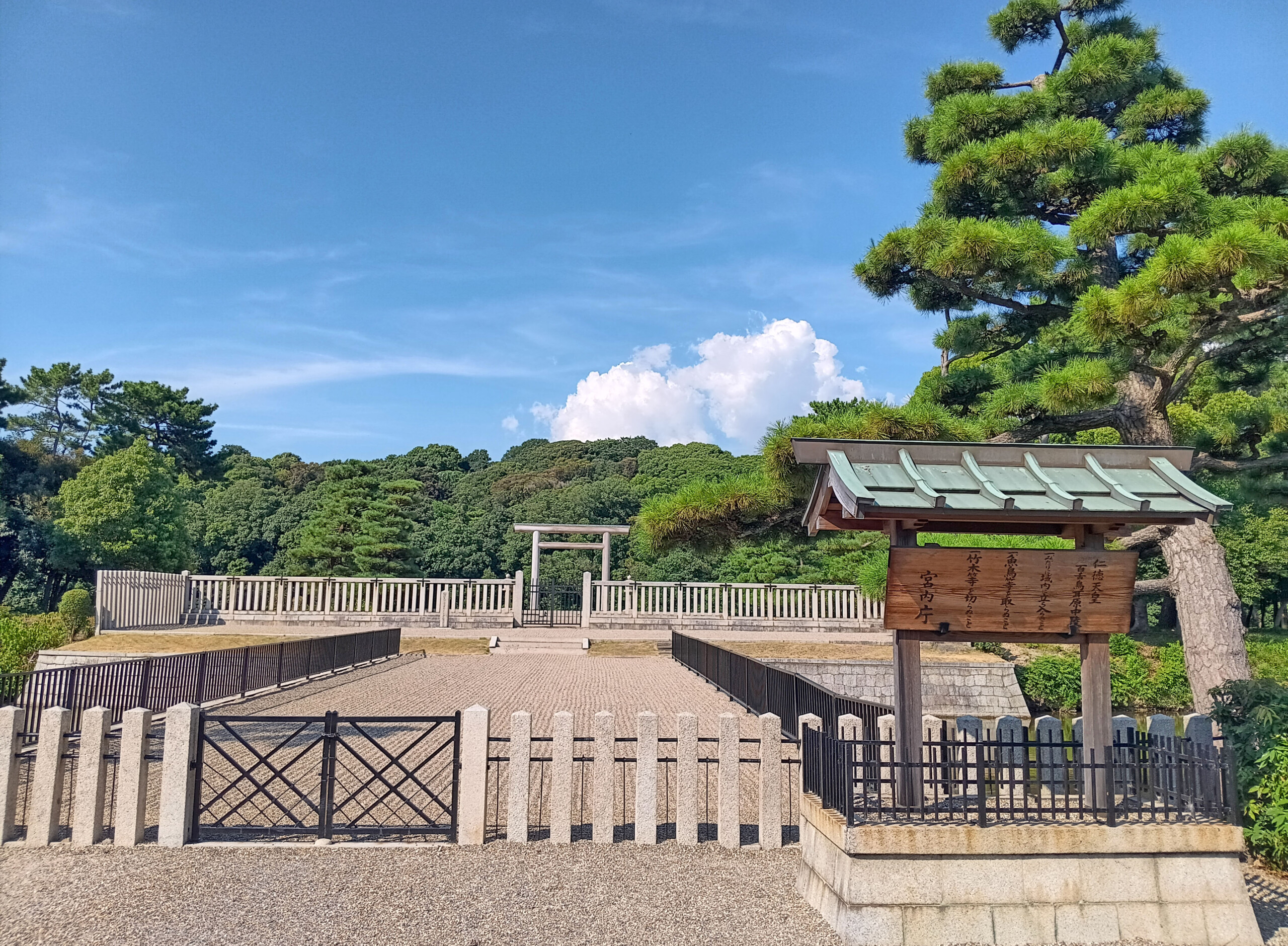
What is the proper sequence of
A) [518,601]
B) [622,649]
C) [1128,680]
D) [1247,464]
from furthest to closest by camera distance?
[518,601] → [622,649] → [1128,680] → [1247,464]

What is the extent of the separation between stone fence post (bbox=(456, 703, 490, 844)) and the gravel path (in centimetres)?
13

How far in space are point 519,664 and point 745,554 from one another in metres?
11.5

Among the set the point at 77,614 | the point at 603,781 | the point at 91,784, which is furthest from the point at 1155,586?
the point at 77,614

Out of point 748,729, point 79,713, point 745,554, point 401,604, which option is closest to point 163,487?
point 401,604

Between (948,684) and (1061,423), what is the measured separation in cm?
742

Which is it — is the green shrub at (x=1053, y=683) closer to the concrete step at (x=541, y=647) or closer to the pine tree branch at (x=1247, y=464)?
the pine tree branch at (x=1247, y=464)

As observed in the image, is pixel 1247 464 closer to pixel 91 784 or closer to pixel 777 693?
pixel 777 693

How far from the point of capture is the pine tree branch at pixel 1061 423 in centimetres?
980

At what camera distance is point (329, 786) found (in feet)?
17.8

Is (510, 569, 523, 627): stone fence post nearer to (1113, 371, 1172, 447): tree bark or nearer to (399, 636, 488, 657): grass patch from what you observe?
(399, 636, 488, 657): grass patch

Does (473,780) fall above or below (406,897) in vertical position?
above

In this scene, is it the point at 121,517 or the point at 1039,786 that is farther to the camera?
the point at 121,517

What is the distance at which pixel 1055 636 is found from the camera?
507cm

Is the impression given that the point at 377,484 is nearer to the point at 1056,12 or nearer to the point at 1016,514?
the point at 1056,12
